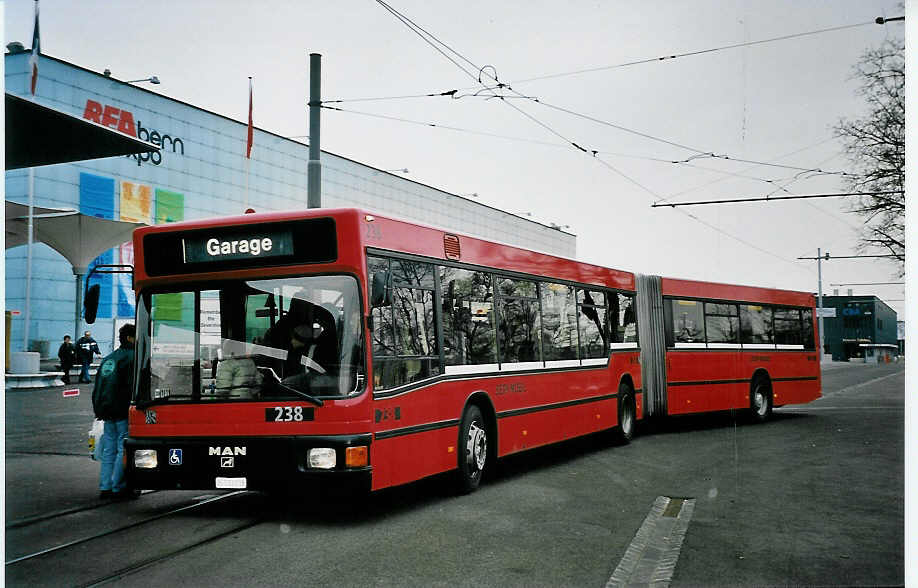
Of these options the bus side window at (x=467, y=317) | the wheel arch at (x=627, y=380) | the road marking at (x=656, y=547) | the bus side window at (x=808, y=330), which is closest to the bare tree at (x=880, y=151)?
the road marking at (x=656, y=547)

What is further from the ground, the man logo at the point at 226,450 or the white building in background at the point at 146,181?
the white building in background at the point at 146,181

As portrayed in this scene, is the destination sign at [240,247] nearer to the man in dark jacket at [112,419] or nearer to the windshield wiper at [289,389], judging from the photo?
the windshield wiper at [289,389]

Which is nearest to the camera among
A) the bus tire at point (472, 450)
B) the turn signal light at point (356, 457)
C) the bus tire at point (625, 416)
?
the turn signal light at point (356, 457)

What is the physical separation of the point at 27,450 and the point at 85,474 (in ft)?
9.78

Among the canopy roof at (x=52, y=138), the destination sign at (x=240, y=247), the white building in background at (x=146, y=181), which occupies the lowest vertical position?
the destination sign at (x=240, y=247)

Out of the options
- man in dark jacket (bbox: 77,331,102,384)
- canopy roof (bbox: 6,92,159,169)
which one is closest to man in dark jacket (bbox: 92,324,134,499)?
canopy roof (bbox: 6,92,159,169)

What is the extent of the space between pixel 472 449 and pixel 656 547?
10.1 ft

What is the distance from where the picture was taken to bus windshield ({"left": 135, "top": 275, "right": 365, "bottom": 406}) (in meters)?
7.85

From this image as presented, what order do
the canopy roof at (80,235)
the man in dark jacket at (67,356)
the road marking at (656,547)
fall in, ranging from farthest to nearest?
the man in dark jacket at (67,356)
the canopy roof at (80,235)
the road marking at (656,547)

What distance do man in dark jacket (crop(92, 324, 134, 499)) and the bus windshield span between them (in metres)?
1.45

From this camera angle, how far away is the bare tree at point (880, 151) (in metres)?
7.86

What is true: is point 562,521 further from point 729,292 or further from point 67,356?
point 67,356

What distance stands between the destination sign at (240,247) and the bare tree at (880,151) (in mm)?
4862

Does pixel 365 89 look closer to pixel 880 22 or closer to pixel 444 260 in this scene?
pixel 444 260
